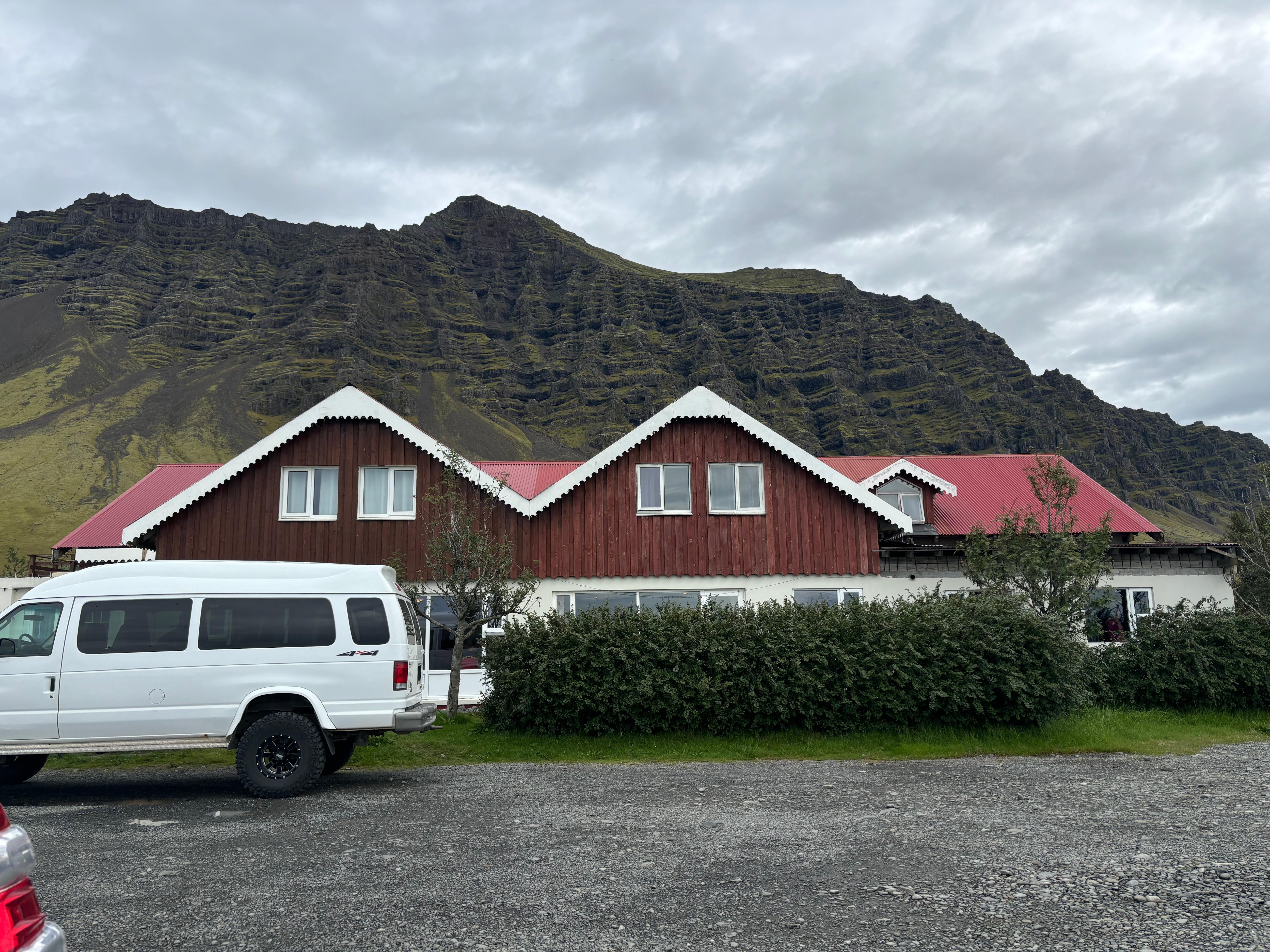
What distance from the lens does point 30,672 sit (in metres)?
9.69

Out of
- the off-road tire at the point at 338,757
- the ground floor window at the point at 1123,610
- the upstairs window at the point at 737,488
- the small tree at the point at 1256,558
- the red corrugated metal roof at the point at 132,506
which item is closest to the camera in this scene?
the off-road tire at the point at 338,757

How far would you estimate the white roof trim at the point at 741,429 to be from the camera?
2084 cm

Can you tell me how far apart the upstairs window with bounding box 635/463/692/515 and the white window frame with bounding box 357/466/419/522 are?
18.3ft

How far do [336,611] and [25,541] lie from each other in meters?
131

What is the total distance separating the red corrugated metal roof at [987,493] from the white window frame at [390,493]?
1326 cm

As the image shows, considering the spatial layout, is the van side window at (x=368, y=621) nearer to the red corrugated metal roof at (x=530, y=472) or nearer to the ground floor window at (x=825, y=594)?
the ground floor window at (x=825, y=594)

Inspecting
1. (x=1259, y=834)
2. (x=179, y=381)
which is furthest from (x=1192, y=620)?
(x=179, y=381)

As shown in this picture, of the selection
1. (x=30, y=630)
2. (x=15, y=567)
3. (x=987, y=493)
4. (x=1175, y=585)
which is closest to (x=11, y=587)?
(x=15, y=567)

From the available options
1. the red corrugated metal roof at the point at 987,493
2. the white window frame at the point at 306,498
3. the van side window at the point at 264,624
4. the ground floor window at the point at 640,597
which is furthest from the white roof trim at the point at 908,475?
the van side window at the point at 264,624

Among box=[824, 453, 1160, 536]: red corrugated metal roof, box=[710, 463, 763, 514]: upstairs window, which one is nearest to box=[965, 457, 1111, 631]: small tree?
box=[710, 463, 763, 514]: upstairs window

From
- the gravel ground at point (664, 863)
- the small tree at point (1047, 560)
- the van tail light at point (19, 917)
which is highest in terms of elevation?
the small tree at point (1047, 560)

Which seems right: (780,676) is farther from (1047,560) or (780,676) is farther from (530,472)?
(530,472)

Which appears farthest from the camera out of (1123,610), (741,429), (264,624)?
(1123,610)

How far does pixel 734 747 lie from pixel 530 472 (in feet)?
50.7
